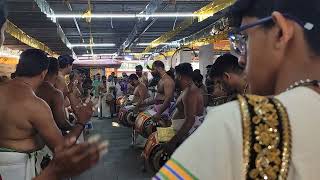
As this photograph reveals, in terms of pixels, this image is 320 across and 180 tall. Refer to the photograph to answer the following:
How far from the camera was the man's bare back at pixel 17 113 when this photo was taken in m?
3.43

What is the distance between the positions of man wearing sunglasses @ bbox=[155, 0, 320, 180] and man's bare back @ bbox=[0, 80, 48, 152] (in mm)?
2803

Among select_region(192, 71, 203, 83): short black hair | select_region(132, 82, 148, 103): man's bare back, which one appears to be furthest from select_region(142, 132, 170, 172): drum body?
select_region(132, 82, 148, 103): man's bare back

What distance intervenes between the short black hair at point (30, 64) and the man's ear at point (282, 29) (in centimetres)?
310

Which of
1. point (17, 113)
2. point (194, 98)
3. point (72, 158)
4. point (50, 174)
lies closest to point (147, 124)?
point (194, 98)

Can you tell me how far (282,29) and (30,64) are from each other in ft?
10.4

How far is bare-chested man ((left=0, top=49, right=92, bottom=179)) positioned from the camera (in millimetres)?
3439

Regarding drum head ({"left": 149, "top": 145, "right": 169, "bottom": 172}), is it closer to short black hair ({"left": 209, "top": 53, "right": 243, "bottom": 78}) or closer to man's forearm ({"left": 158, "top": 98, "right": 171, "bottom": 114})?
man's forearm ({"left": 158, "top": 98, "right": 171, "bottom": 114})

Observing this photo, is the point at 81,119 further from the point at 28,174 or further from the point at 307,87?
the point at 307,87

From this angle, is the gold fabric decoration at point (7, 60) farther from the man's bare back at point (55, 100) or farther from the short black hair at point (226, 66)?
the short black hair at point (226, 66)

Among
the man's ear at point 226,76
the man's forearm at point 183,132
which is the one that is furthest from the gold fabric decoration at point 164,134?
the man's ear at point 226,76

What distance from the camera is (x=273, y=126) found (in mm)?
840

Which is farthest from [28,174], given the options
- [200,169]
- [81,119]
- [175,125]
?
[200,169]

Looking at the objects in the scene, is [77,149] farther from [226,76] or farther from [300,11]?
[226,76]

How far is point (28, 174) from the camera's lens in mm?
3643
